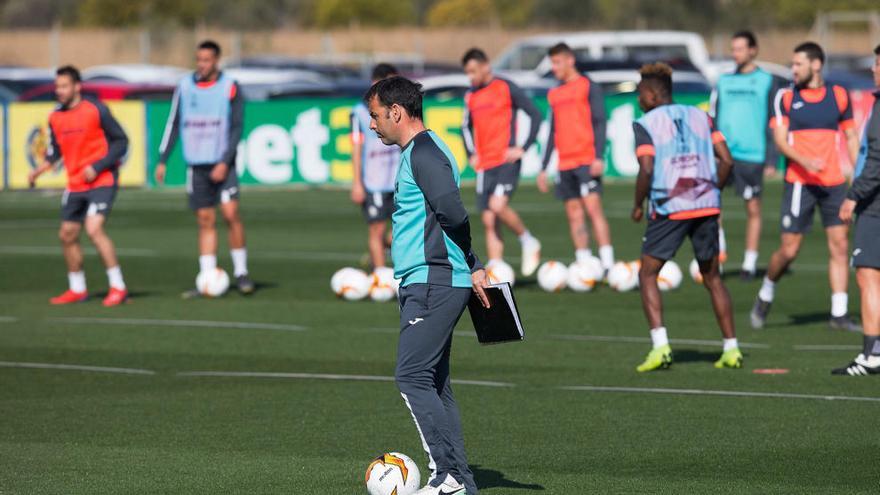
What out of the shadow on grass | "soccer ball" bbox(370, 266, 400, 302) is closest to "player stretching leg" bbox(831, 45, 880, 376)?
the shadow on grass

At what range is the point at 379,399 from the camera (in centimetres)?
1089

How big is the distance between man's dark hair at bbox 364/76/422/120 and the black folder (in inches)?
34.9

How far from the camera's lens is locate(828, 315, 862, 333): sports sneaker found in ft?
45.1

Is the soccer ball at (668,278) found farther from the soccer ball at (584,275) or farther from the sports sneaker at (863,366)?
the sports sneaker at (863,366)

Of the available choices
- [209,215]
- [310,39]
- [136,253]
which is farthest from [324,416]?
[310,39]

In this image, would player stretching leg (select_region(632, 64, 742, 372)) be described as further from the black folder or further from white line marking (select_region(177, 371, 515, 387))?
the black folder

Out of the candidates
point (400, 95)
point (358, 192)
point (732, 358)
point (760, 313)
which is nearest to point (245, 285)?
point (358, 192)

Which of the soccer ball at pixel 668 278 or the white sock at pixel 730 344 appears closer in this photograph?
the white sock at pixel 730 344

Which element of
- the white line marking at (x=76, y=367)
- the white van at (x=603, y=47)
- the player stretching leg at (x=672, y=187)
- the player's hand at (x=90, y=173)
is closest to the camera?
the player stretching leg at (x=672, y=187)

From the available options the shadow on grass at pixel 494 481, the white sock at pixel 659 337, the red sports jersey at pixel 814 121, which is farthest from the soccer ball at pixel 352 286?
the shadow on grass at pixel 494 481

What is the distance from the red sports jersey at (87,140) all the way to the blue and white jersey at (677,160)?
6165mm

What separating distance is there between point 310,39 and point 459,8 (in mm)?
15101

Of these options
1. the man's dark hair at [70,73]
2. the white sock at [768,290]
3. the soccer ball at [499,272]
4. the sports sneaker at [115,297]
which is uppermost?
the man's dark hair at [70,73]

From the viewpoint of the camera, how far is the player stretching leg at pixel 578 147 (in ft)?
56.7
